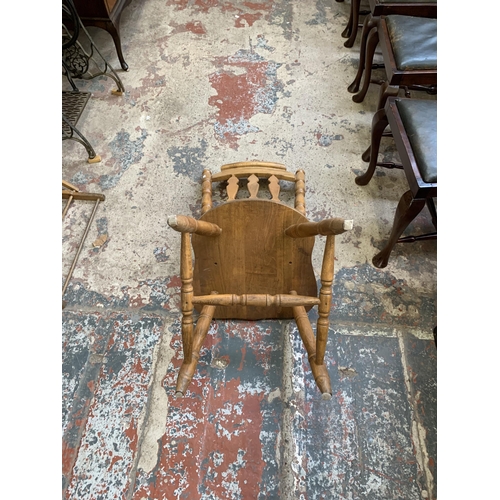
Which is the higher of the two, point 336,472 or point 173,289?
point 173,289

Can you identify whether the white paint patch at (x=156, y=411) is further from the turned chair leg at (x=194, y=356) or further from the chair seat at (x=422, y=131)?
the chair seat at (x=422, y=131)

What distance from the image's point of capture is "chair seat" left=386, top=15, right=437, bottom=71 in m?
1.91

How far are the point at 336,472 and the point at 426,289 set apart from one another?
88cm

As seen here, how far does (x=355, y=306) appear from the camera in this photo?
1788 millimetres

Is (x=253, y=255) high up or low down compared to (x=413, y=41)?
down

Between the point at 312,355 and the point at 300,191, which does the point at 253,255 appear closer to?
the point at 312,355

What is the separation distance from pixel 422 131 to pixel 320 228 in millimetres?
731

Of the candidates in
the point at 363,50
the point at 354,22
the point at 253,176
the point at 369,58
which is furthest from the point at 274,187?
the point at 354,22

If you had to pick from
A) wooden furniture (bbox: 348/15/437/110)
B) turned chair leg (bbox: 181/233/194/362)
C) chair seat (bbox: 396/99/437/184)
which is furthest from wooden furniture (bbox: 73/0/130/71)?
turned chair leg (bbox: 181/233/194/362)

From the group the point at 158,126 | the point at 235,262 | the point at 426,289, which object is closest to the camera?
the point at 235,262

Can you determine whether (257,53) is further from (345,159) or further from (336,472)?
(336,472)

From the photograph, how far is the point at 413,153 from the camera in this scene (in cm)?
161

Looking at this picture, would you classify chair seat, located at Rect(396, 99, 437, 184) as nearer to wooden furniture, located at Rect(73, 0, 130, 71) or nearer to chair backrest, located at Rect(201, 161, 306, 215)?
chair backrest, located at Rect(201, 161, 306, 215)

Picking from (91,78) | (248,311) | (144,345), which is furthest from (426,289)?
(91,78)
